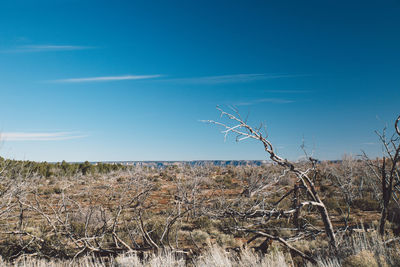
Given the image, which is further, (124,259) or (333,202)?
(333,202)

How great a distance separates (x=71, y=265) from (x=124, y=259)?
3.98 feet

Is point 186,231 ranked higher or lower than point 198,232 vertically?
lower

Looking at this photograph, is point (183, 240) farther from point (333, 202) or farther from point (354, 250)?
point (333, 202)

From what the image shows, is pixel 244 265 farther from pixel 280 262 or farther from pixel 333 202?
pixel 333 202

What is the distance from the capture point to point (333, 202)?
15.2m

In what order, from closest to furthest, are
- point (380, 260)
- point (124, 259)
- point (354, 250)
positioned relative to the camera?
1. point (380, 260)
2. point (354, 250)
3. point (124, 259)

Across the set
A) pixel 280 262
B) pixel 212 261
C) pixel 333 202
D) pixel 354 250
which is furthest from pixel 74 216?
pixel 333 202

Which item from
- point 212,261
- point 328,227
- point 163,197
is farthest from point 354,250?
point 163,197

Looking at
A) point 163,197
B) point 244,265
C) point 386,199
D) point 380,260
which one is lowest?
point 163,197

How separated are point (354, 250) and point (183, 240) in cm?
627

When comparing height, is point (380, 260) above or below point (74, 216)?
above

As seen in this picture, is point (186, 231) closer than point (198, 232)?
No

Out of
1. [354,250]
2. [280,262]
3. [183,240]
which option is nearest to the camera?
[280,262]

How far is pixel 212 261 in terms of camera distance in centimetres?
477
